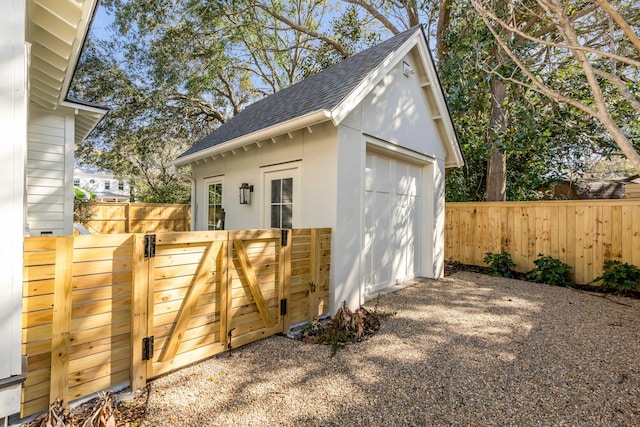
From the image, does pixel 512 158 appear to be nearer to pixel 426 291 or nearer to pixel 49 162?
pixel 426 291

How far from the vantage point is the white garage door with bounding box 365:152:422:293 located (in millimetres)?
5648

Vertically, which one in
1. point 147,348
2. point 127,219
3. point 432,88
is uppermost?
point 432,88

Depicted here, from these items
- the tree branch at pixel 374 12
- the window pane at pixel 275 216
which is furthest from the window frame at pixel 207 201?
the tree branch at pixel 374 12

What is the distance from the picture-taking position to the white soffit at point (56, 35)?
2.59 m

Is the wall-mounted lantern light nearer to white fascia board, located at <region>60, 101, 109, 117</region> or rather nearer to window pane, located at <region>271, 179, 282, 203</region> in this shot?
window pane, located at <region>271, 179, 282, 203</region>

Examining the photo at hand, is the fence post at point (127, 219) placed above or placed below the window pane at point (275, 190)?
below

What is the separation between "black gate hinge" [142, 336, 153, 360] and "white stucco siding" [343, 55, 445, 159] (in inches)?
144

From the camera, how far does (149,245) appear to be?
2727 mm

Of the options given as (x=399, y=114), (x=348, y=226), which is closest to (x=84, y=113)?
(x=348, y=226)

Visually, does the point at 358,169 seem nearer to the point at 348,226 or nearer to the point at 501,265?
the point at 348,226

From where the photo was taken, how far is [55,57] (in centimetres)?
335

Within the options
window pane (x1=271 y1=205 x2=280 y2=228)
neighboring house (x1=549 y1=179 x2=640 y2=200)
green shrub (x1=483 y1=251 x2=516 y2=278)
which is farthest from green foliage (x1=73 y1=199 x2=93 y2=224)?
neighboring house (x1=549 y1=179 x2=640 y2=200)

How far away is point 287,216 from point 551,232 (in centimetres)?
614

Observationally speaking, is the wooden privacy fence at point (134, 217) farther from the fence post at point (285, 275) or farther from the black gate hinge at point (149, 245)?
the black gate hinge at point (149, 245)
